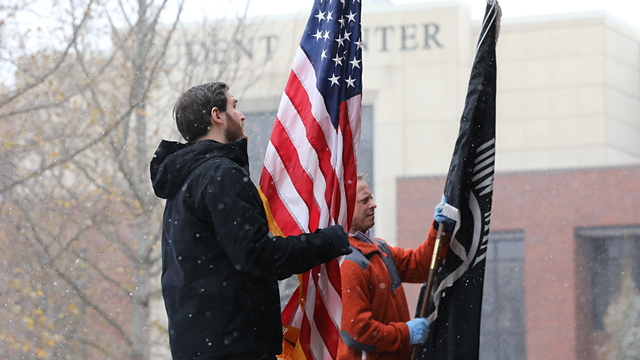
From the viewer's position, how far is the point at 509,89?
13070mm

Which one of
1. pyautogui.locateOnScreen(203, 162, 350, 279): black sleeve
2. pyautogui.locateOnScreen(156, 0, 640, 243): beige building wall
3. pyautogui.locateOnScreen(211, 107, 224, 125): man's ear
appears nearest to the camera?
pyautogui.locateOnScreen(203, 162, 350, 279): black sleeve

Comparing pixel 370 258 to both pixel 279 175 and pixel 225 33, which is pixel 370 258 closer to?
pixel 279 175

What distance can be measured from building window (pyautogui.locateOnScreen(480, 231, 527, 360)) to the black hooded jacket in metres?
10.7

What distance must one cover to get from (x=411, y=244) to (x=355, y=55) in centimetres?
981

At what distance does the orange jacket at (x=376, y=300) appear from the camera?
3012 mm

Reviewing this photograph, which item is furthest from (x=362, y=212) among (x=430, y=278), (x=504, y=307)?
(x=504, y=307)

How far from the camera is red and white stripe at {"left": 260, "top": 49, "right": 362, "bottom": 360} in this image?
2.68 m

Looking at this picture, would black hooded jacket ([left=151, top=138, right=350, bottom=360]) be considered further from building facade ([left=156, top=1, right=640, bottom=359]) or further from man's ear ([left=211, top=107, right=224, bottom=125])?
building facade ([left=156, top=1, right=640, bottom=359])

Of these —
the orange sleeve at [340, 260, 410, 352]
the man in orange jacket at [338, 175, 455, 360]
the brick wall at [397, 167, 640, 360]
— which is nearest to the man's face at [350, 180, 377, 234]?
the man in orange jacket at [338, 175, 455, 360]

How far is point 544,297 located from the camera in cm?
1233

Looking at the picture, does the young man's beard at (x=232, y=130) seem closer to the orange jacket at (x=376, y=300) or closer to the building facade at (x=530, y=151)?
the orange jacket at (x=376, y=300)

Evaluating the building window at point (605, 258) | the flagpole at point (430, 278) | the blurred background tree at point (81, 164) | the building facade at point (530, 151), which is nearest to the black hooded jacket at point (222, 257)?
the flagpole at point (430, 278)

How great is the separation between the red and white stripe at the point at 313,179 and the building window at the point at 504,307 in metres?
10.1

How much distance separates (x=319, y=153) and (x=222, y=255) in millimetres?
856
